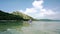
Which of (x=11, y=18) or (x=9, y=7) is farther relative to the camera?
(x=11, y=18)

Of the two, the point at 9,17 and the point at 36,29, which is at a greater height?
the point at 9,17

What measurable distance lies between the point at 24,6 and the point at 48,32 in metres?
1.05

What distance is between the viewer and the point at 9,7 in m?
3.91

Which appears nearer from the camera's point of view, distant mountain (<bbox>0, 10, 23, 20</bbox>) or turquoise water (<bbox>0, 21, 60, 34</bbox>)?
turquoise water (<bbox>0, 21, 60, 34</bbox>)

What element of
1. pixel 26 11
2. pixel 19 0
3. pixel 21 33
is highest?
pixel 19 0

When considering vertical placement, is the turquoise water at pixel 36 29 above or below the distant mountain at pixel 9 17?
below

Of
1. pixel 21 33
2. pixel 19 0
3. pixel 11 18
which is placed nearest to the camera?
pixel 21 33

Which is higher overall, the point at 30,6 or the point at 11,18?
the point at 30,6

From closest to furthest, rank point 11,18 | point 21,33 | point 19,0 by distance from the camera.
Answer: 1. point 21,33
2. point 19,0
3. point 11,18

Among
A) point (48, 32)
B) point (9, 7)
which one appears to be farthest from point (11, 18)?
point (48, 32)

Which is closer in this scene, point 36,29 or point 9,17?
point 36,29

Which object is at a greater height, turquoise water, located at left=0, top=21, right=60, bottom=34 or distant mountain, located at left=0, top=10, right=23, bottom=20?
distant mountain, located at left=0, top=10, right=23, bottom=20

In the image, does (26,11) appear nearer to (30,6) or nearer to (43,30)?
(30,6)

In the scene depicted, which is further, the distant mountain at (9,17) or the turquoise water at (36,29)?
the distant mountain at (9,17)
